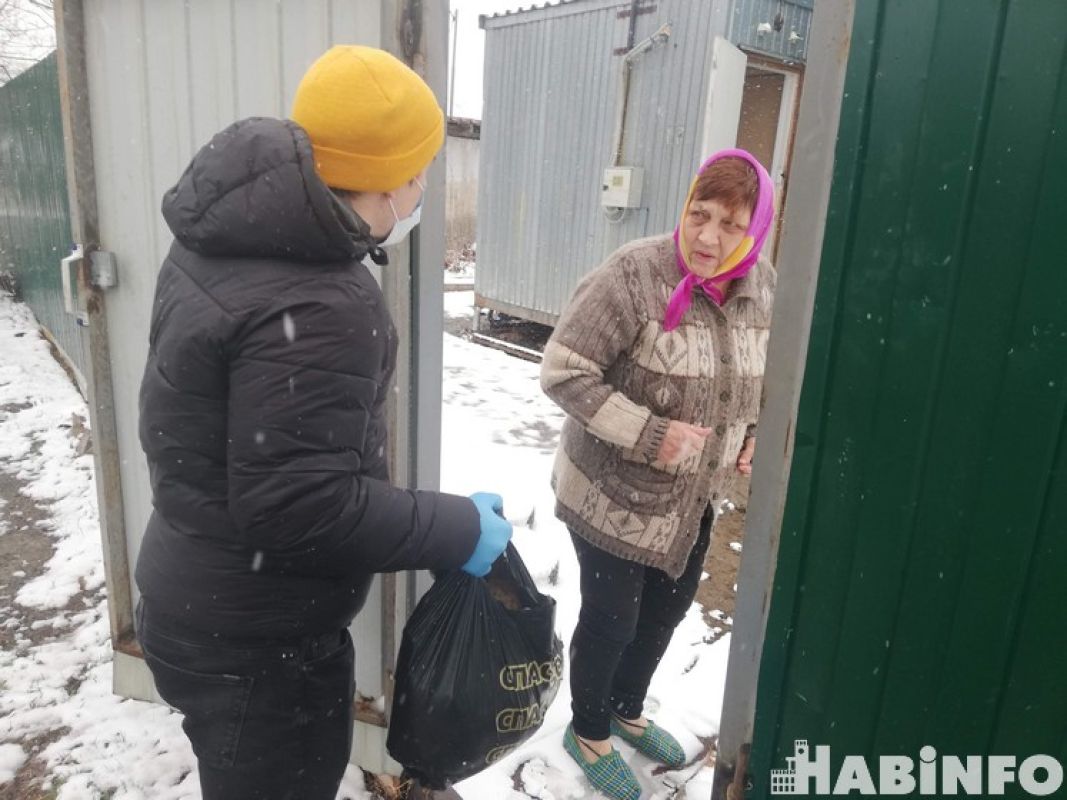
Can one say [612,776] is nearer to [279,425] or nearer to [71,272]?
[279,425]

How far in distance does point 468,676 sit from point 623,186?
563 centimetres

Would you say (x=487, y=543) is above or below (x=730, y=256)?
below

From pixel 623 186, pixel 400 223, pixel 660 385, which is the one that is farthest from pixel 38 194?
pixel 660 385

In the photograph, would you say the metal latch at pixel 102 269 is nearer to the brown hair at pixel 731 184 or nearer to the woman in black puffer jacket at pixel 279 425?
the woman in black puffer jacket at pixel 279 425

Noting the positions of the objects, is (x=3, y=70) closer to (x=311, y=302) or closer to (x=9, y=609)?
(x=9, y=609)

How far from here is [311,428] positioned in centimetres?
111

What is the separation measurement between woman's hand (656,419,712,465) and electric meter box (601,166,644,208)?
5.12 m

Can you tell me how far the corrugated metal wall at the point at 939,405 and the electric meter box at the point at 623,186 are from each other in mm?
5512

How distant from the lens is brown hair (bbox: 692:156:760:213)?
1.87 m

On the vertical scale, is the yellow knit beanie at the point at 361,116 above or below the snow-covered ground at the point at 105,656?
above

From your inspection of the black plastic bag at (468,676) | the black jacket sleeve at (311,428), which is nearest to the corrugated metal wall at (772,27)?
the black plastic bag at (468,676)

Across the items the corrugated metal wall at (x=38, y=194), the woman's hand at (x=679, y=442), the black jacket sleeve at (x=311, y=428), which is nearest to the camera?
the black jacket sleeve at (x=311, y=428)

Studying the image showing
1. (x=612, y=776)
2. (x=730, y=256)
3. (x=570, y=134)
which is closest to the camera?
(x=730, y=256)

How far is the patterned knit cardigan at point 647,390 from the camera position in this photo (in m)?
1.84
